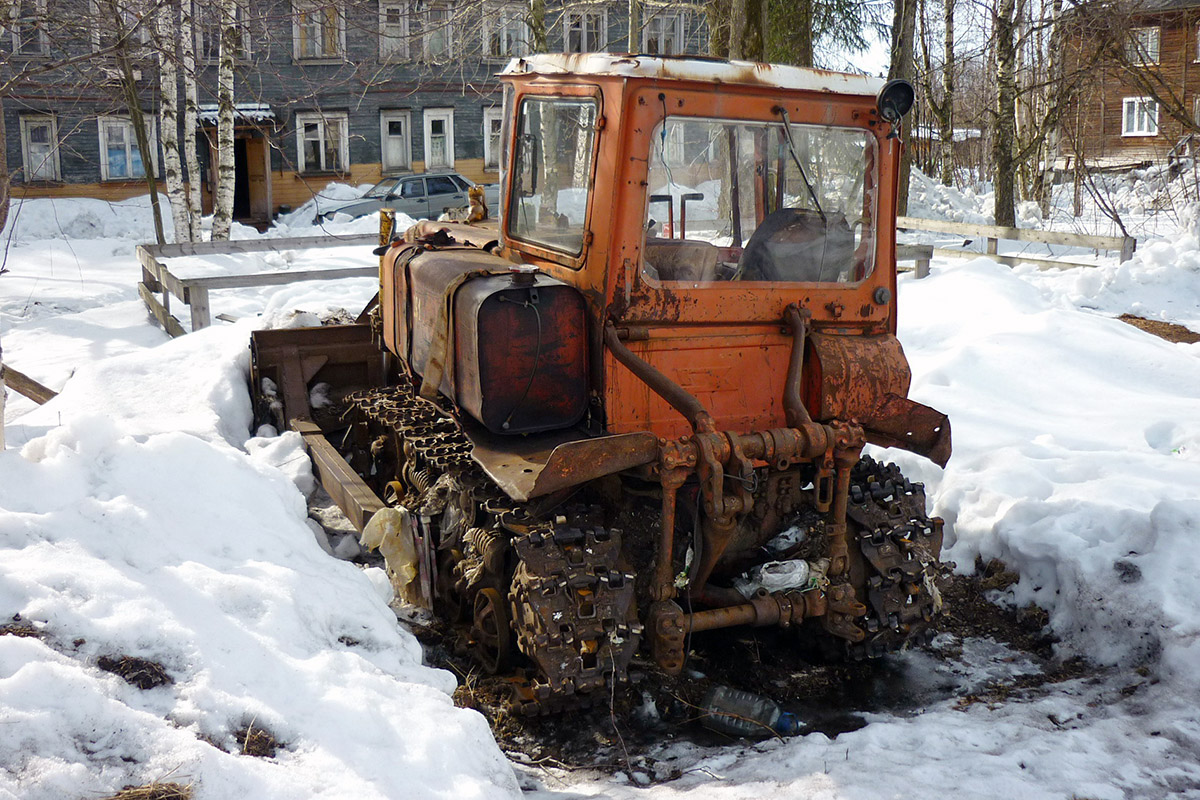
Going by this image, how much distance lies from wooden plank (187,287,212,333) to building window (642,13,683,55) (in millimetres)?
18031

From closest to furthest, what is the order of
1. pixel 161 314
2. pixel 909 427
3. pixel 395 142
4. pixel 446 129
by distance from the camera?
pixel 909 427
pixel 161 314
pixel 395 142
pixel 446 129

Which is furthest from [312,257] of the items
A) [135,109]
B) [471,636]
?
[471,636]

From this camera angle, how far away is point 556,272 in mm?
4672

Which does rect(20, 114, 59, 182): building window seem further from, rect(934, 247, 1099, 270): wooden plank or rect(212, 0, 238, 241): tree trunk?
rect(934, 247, 1099, 270): wooden plank

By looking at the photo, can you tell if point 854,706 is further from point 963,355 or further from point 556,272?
point 963,355

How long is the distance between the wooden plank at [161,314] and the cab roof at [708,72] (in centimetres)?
828

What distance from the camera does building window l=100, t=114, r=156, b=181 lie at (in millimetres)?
27312

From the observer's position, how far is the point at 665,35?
28.1m

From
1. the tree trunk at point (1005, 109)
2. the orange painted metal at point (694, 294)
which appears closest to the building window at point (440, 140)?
the tree trunk at point (1005, 109)

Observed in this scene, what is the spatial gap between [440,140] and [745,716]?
90.5 ft

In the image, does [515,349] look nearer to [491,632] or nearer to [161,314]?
[491,632]

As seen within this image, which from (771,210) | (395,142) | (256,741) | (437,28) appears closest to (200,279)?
(437,28)

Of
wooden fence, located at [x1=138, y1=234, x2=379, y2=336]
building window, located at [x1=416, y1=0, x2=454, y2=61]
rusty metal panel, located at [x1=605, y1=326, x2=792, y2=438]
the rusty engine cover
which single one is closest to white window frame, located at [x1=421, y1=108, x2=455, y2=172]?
building window, located at [x1=416, y1=0, x2=454, y2=61]

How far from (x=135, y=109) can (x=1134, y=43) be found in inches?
470
